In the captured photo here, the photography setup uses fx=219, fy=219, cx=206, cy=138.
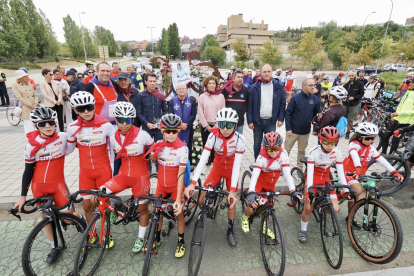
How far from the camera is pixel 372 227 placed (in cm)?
364

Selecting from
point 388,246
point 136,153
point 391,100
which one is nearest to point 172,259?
point 136,153

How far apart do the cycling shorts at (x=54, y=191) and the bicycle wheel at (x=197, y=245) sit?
2.00m

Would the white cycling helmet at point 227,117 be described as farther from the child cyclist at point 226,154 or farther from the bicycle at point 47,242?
the bicycle at point 47,242

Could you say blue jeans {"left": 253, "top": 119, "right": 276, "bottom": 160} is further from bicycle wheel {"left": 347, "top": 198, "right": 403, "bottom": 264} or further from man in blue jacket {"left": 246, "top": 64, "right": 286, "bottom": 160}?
bicycle wheel {"left": 347, "top": 198, "right": 403, "bottom": 264}

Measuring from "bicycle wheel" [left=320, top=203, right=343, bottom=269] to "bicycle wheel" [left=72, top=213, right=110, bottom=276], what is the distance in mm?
3403

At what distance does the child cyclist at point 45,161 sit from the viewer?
3020 millimetres

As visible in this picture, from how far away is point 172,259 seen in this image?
3436 millimetres

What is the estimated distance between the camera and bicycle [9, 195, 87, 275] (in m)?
2.85

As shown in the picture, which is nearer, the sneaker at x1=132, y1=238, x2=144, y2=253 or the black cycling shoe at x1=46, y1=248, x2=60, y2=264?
the black cycling shoe at x1=46, y1=248, x2=60, y2=264

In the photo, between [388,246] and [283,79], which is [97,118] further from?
[283,79]

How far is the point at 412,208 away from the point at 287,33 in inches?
5476

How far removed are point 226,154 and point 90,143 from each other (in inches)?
84.7

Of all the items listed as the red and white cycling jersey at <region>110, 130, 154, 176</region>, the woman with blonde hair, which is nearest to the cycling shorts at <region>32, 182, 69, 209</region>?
the red and white cycling jersey at <region>110, 130, 154, 176</region>

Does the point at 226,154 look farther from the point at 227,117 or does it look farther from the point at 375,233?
the point at 375,233
